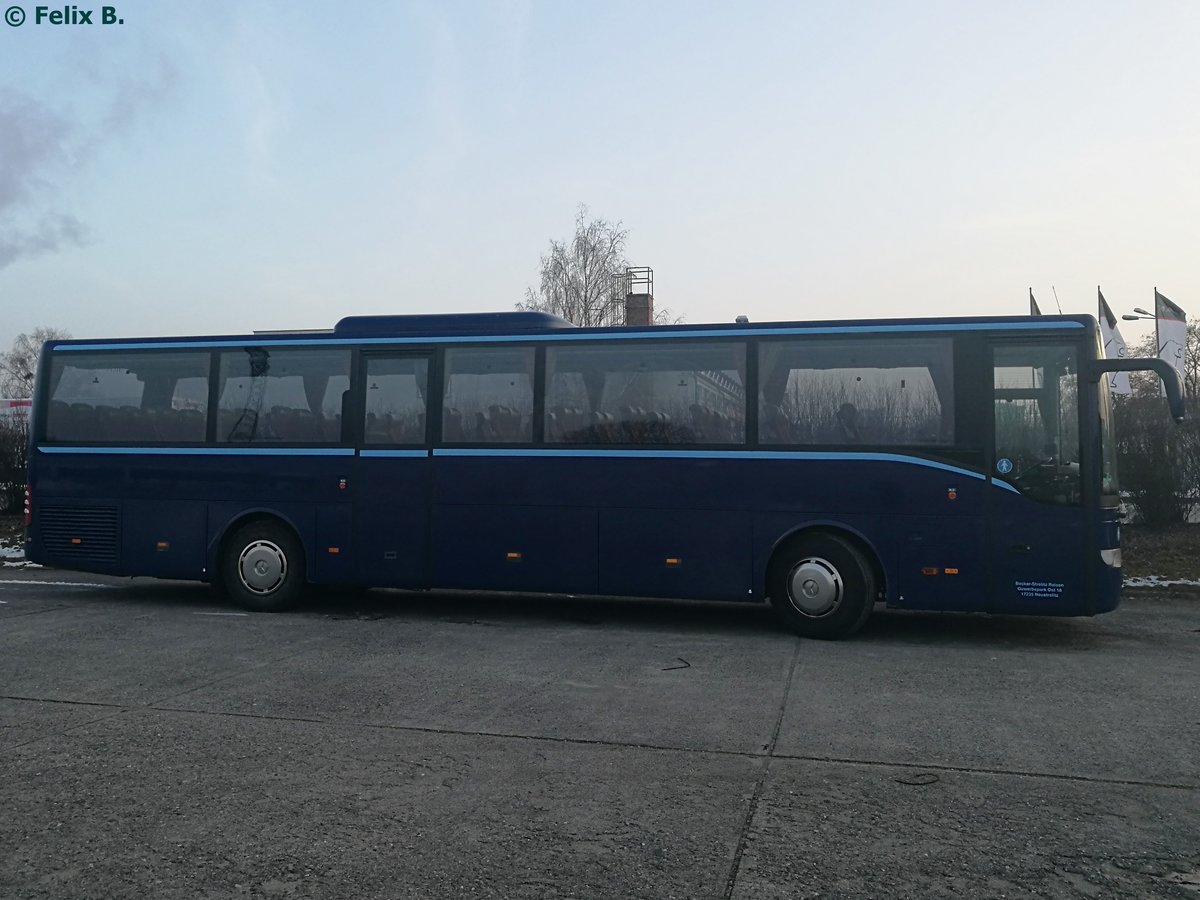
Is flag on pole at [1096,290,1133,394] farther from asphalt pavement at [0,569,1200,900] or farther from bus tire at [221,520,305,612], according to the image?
bus tire at [221,520,305,612]

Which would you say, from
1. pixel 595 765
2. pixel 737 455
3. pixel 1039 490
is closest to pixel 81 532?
pixel 737 455

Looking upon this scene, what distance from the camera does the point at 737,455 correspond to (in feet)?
34.3

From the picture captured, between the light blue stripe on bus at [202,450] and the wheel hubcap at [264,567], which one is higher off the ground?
the light blue stripe on bus at [202,450]

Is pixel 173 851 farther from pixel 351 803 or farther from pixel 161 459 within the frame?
pixel 161 459

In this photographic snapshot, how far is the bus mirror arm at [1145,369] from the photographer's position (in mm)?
9562

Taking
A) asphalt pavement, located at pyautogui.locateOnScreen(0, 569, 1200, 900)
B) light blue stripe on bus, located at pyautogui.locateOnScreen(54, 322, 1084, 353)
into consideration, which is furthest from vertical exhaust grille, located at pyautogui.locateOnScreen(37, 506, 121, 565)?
asphalt pavement, located at pyautogui.locateOnScreen(0, 569, 1200, 900)

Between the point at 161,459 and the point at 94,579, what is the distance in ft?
13.4

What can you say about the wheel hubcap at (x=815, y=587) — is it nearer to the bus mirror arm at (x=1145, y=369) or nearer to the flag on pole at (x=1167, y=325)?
the bus mirror arm at (x=1145, y=369)

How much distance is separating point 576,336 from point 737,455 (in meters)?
2.10

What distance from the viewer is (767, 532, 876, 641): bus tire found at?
999cm

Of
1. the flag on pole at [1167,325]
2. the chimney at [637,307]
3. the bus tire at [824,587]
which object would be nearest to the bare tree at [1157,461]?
the flag on pole at [1167,325]

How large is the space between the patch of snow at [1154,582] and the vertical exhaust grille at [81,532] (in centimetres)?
1219

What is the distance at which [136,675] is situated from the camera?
820 cm

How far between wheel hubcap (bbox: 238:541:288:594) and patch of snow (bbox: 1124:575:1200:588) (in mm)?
10183
